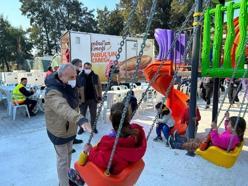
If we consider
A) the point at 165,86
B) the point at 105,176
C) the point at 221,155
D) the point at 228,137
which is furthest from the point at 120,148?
the point at 165,86

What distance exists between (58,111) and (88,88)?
3.13 metres

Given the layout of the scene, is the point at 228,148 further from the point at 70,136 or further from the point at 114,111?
the point at 70,136

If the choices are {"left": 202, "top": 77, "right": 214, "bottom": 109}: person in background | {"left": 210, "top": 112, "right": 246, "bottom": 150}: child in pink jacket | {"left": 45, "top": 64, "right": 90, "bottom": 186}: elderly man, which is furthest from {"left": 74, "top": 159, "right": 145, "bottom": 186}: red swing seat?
{"left": 202, "top": 77, "right": 214, "bottom": 109}: person in background

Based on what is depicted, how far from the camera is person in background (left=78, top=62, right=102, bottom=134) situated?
5457 millimetres

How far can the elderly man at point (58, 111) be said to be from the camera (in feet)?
8.65

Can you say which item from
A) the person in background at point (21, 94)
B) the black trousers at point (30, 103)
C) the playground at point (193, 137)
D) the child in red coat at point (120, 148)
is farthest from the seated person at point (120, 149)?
the black trousers at point (30, 103)

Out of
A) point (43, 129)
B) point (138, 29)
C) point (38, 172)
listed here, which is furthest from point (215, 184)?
point (138, 29)

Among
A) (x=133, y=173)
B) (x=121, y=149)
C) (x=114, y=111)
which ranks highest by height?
(x=114, y=111)

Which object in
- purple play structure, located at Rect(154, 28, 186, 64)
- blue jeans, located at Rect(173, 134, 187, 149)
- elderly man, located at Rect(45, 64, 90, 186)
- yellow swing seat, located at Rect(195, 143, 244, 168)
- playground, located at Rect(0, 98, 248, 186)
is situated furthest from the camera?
purple play structure, located at Rect(154, 28, 186, 64)

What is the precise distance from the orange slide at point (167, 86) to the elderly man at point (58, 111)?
2.52 metres

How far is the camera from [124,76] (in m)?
15.1

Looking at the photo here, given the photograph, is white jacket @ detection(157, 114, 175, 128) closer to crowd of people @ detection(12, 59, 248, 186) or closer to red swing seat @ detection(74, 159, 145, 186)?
crowd of people @ detection(12, 59, 248, 186)

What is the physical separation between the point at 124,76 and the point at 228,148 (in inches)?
484

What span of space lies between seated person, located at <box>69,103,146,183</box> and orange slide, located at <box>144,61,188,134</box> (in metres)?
3.07
